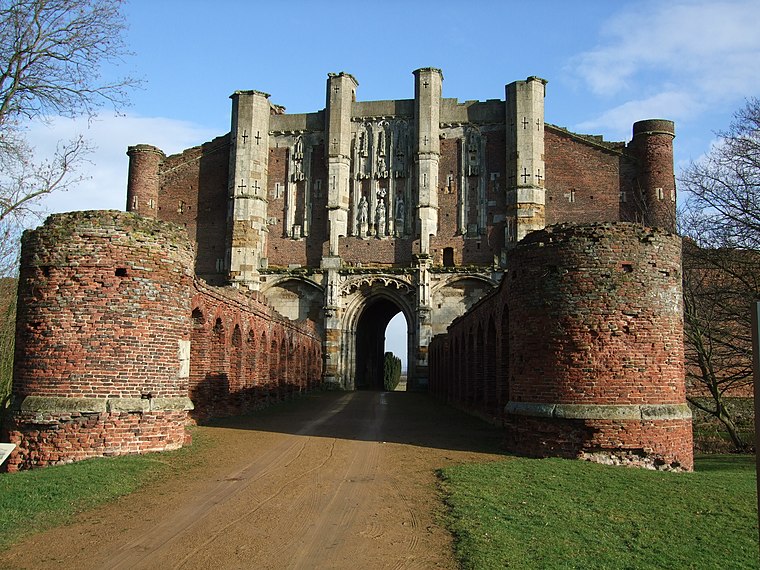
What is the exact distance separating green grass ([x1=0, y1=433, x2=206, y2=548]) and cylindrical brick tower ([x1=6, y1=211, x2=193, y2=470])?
0.69 m

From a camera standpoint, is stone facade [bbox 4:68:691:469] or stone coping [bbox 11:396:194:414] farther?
stone facade [bbox 4:68:691:469]

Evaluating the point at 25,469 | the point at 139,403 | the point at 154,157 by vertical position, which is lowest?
the point at 25,469

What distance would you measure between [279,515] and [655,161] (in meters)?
35.2

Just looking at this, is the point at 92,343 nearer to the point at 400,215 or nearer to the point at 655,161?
the point at 400,215

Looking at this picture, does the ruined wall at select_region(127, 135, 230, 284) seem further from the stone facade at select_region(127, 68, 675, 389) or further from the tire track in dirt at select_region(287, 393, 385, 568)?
the tire track in dirt at select_region(287, 393, 385, 568)

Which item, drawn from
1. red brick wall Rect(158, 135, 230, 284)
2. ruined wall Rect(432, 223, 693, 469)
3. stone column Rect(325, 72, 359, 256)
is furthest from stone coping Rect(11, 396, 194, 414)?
red brick wall Rect(158, 135, 230, 284)

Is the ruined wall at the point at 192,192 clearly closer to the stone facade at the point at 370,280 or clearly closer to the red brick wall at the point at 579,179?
the stone facade at the point at 370,280

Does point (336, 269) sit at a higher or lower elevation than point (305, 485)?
higher

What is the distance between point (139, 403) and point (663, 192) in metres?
33.0

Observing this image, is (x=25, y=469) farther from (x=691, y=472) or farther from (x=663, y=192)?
(x=663, y=192)

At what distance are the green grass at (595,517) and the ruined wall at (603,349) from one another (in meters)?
0.75

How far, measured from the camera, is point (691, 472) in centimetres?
1116

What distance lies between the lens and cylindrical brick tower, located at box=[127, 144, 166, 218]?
142 ft

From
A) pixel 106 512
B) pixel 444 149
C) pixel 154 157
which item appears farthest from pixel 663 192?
pixel 106 512
